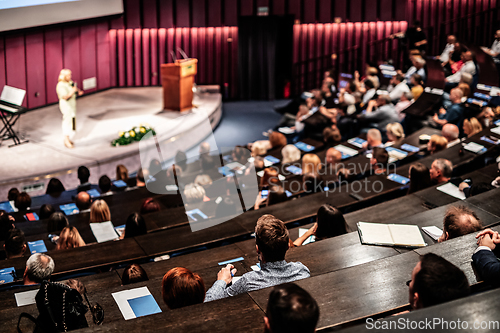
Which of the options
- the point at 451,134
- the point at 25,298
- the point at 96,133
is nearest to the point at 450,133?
the point at 451,134

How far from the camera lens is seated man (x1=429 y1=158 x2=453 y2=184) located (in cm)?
465

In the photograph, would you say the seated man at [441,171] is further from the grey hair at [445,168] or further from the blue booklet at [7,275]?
the blue booklet at [7,275]

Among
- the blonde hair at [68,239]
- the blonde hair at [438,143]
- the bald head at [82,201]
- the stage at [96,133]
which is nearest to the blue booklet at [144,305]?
the blonde hair at [68,239]

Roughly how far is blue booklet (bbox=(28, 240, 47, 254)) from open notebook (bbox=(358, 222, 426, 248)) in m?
2.58

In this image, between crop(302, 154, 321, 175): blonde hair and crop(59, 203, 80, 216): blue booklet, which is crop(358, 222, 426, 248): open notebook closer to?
crop(302, 154, 321, 175): blonde hair

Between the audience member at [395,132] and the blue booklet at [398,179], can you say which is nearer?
the blue booklet at [398,179]

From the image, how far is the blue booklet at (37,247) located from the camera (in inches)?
165

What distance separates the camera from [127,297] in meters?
2.74

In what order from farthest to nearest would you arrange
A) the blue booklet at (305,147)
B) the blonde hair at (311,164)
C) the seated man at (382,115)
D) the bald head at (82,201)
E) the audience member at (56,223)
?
1. the seated man at (382,115)
2. the blue booklet at (305,147)
3. the blonde hair at (311,164)
4. the bald head at (82,201)
5. the audience member at (56,223)

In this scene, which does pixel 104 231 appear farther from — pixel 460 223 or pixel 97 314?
pixel 460 223

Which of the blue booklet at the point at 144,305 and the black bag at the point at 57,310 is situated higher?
the black bag at the point at 57,310

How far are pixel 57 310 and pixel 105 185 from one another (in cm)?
359

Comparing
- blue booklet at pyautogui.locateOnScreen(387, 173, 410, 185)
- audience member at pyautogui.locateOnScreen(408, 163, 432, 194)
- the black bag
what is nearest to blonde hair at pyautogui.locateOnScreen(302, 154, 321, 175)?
blue booklet at pyautogui.locateOnScreen(387, 173, 410, 185)

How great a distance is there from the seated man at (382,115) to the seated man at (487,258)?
200 inches
